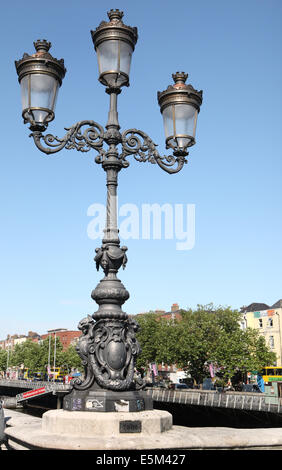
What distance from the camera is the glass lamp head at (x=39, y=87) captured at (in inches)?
304

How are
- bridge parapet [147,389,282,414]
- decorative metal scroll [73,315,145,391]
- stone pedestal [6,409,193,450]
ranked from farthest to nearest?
1. bridge parapet [147,389,282,414]
2. decorative metal scroll [73,315,145,391]
3. stone pedestal [6,409,193,450]

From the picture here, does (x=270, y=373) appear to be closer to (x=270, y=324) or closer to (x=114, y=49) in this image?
(x=270, y=324)

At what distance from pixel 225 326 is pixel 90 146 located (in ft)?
171

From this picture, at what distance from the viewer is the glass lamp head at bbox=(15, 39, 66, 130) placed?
25.3 feet

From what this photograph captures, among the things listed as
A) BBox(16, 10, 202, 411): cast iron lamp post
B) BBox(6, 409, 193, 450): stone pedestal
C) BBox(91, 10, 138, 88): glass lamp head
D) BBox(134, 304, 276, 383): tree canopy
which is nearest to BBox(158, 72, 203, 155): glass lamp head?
BBox(16, 10, 202, 411): cast iron lamp post

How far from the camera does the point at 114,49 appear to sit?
27.0 feet

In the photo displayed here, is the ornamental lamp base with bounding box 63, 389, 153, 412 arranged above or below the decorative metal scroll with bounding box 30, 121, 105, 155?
below

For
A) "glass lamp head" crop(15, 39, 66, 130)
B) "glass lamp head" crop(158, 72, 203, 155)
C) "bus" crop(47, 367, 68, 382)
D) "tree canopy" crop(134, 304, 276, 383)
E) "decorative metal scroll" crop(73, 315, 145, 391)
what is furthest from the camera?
"bus" crop(47, 367, 68, 382)

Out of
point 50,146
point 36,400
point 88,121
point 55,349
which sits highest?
point 88,121

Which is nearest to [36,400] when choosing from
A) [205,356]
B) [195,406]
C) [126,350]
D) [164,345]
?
[164,345]

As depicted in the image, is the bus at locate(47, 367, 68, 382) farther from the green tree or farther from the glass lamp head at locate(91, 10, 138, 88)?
the glass lamp head at locate(91, 10, 138, 88)

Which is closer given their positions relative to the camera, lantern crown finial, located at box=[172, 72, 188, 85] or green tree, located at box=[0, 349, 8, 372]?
lantern crown finial, located at box=[172, 72, 188, 85]

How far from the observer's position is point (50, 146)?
7875mm
